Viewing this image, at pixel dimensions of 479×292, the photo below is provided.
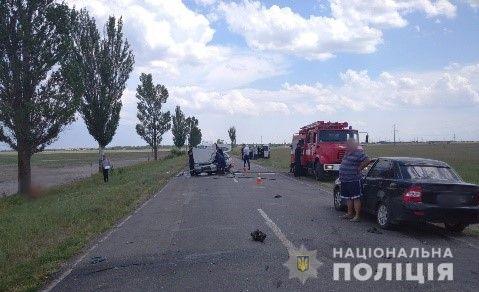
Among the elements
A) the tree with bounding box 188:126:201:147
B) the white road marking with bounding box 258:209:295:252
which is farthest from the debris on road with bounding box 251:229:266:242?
the tree with bounding box 188:126:201:147

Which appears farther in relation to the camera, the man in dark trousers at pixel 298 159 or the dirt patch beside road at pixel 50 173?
the man in dark trousers at pixel 298 159

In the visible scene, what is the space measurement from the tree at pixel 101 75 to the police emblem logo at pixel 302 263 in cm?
2829

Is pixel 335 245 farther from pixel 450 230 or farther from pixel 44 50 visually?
pixel 44 50

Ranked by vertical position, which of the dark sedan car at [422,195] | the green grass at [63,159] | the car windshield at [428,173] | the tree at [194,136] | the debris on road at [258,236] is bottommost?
the green grass at [63,159]

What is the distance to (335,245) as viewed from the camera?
874cm

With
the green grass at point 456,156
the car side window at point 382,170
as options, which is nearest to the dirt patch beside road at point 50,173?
the car side window at point 382,170

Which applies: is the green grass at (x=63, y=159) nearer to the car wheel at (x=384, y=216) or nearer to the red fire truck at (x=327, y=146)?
the red fire truck at (x=327, y=146)

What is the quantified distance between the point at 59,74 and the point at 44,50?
3.65 ft

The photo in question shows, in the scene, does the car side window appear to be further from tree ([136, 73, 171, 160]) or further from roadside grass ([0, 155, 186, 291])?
tree ([136, 73, 171, 160])

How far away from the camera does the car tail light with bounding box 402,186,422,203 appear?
378 inches

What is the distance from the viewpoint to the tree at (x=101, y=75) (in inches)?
1350

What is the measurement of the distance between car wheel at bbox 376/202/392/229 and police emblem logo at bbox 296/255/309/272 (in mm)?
3159

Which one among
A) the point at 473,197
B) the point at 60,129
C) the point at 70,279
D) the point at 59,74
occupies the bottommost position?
the point at 70,279

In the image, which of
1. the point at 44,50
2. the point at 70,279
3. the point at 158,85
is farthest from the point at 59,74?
the point at 158,85
